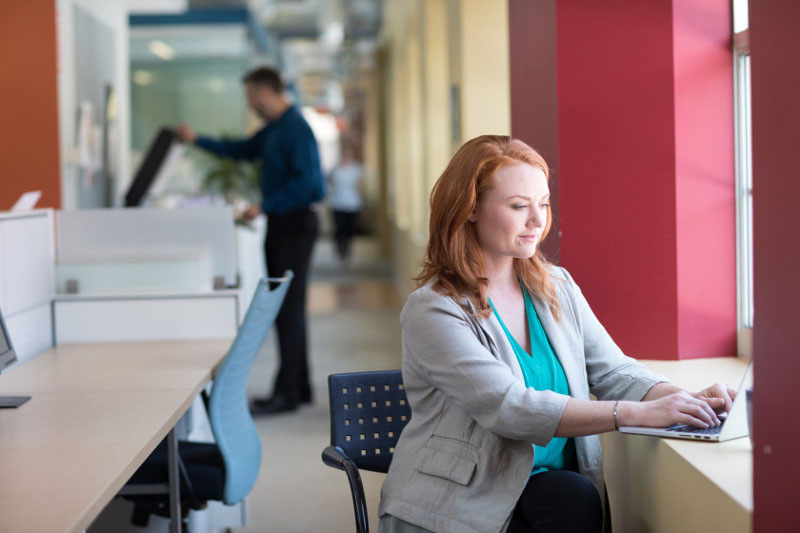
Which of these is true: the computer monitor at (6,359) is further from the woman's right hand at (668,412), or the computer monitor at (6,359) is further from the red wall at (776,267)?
the red wall at (776,267)

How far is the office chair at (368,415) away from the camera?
8.01 ft

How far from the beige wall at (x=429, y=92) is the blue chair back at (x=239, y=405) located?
81 cm

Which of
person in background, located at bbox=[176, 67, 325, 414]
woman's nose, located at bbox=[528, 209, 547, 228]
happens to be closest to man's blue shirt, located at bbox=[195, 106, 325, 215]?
person in background, located at bbox=[176, 67, 325, 414]

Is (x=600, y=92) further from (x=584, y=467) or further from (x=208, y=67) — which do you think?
(x=208, y=67)

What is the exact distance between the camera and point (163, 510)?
2.98 metres

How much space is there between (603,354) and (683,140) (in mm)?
832

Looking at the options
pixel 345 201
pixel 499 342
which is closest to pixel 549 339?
pixel 499 342

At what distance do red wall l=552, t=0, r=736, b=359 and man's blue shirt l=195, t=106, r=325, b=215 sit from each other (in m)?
2.72

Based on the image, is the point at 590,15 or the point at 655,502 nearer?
the point at 655,502

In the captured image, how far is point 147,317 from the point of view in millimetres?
3848

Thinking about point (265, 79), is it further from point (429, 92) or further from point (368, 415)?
point (368, 415)

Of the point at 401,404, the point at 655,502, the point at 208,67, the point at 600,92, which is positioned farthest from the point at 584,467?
the point at 208,67

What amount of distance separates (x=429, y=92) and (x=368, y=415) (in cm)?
590

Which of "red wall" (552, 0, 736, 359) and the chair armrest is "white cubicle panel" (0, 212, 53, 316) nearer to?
the chair armrest
